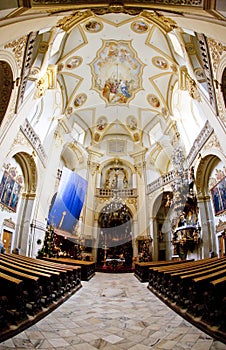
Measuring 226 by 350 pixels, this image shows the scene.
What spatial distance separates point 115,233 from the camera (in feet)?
59.3

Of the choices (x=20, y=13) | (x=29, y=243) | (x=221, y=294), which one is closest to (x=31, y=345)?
(x=221, y=294)

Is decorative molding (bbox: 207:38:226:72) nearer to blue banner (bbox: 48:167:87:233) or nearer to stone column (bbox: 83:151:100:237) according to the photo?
blue banner (bbox: 48:167:87:233)

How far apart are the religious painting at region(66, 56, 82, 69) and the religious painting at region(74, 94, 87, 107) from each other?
246cm

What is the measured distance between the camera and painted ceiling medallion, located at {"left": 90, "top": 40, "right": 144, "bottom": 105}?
1366cm

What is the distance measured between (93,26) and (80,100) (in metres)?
5.28

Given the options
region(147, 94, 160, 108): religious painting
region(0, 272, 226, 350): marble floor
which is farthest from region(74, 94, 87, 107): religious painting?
region(0, 272, 226, 350): marble floor

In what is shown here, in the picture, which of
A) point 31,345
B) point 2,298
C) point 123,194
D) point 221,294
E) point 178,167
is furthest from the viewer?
point 123,194

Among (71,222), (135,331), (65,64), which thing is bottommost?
(135,331)

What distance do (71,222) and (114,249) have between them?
472cm

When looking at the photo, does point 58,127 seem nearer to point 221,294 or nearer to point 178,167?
point 178,167

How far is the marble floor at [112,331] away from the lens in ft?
8.09

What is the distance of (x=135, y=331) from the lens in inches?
118

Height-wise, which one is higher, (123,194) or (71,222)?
(123,194)

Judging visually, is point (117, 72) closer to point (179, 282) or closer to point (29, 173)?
point (29, 173)
